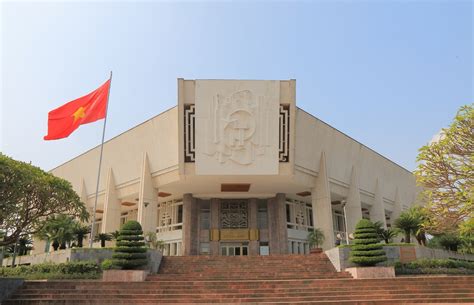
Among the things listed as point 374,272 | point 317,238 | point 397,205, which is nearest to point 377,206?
point 397,205

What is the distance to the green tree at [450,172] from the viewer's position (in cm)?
1428

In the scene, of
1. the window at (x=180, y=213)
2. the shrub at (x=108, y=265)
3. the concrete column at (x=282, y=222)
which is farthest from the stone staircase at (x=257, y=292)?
the window at (x=180, y=213)

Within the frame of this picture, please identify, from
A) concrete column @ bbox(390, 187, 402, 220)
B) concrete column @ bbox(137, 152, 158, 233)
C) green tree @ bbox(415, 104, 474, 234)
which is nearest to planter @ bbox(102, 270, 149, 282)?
concrete column @ bbox(137, 152, 158, 233)

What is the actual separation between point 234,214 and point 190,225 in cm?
395

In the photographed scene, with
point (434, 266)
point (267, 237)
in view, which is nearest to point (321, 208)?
point (267, 237)

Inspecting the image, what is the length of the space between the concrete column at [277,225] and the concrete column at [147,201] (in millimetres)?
9695

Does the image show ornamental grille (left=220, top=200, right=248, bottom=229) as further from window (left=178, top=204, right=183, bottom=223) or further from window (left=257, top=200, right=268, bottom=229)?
window (left=178, top=204, right=183, bottom=223)

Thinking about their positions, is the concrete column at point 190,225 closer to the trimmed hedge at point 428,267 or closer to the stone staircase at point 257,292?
the stone staircase at point 257,292

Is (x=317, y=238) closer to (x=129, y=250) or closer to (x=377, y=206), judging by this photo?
(x=377, y=206)

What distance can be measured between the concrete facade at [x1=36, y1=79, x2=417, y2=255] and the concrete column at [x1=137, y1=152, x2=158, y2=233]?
8cm

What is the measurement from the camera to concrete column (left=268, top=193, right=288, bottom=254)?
106 feet

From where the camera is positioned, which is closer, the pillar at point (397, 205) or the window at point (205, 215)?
the window at point (205, 215)

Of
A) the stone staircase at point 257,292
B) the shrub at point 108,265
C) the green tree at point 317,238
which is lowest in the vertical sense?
the stone staircase at point 257,292

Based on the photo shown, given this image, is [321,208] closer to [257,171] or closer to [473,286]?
[257,171]
